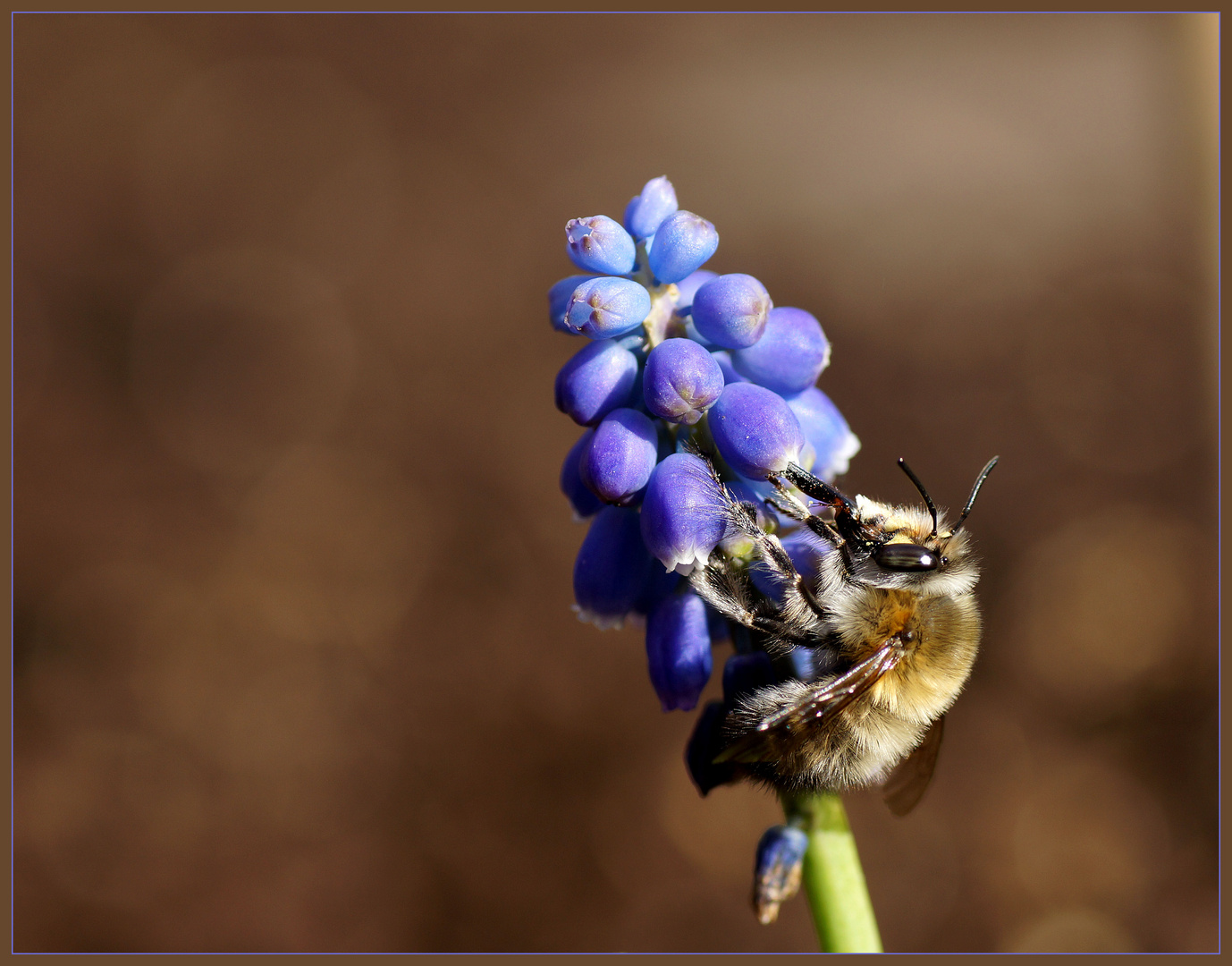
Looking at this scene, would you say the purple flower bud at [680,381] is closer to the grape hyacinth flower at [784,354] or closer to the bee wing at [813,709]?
the grape hyacinth flower at [784,354]

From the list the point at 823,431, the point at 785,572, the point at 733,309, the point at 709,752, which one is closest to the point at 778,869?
the point at 709,752

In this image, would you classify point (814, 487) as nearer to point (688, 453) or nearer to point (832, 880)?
point (688, 453)

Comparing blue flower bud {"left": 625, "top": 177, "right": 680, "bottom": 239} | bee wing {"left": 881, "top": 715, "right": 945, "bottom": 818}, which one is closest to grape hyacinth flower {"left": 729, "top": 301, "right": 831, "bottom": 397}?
blue flower bud {"left": 625, "top": 177, "right": 680, "bottom": 239}

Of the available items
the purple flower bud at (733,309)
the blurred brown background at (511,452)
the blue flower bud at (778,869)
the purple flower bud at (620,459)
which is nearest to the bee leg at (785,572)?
the purple flower bud at (620,459)

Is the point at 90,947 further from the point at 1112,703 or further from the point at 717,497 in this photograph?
the point at 1112,703

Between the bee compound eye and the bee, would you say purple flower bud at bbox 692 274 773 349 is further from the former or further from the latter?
the bee compound eye

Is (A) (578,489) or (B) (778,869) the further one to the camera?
(A) (578,489)
